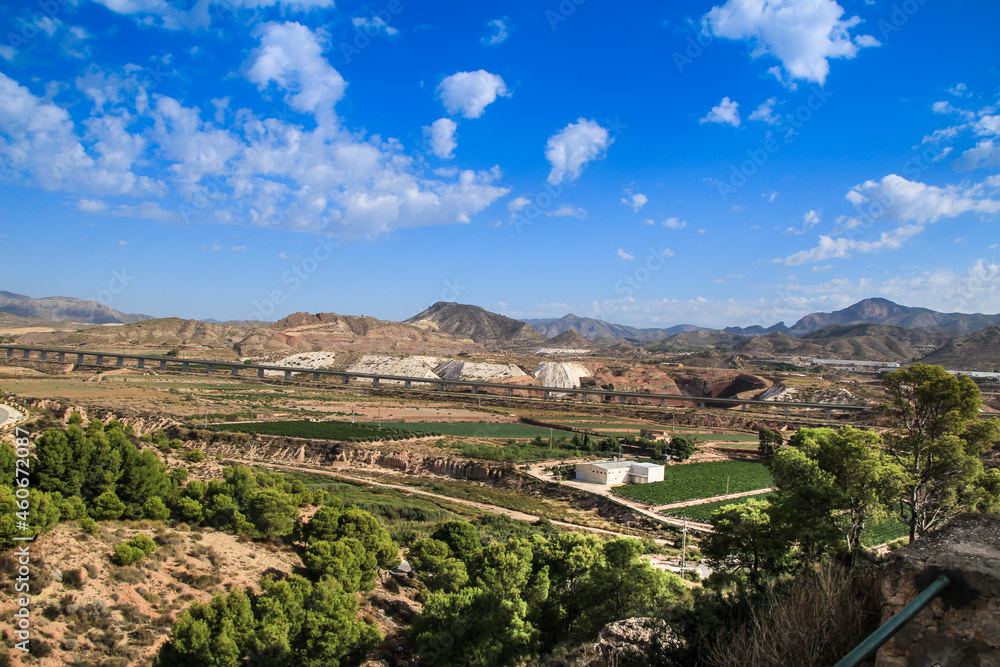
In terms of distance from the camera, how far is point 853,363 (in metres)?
128

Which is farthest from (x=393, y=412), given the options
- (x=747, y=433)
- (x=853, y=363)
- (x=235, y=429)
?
(x=853, y=363)

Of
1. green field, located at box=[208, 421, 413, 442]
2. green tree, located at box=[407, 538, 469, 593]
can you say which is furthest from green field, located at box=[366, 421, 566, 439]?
green tree, located at box=[407, 538, 469, 593]

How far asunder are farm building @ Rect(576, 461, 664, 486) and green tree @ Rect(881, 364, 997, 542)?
99.5ft

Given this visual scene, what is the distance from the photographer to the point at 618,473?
42094 mm

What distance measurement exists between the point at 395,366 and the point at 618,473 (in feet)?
201

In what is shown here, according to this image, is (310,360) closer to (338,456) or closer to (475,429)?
(475,429)

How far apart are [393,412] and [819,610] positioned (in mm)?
62672

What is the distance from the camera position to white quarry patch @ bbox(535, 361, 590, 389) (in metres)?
93.4

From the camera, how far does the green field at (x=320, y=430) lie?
48.8 metres

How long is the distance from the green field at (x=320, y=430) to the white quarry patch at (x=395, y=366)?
126 ft

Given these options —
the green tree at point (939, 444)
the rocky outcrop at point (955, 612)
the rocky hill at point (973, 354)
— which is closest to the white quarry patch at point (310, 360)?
the green tree at point (939, 444)

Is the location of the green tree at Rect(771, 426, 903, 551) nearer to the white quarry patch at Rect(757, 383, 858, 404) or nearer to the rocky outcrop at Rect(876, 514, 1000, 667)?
the rocky outcrop at Rect(876, 514, 1000, 667)

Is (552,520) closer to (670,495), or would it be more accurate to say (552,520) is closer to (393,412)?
(670,495)

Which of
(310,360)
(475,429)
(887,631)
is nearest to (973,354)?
(475,429)
